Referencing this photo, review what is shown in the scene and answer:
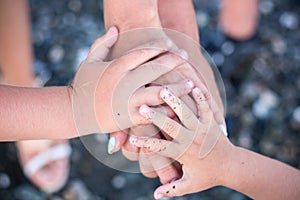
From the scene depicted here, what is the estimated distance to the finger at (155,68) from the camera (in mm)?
986

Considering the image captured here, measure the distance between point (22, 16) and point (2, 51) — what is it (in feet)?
0.38

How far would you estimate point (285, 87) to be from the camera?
5.90 ft

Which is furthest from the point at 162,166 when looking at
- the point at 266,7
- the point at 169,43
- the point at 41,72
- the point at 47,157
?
the point at 266,7

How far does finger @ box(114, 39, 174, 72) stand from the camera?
0.98 meters

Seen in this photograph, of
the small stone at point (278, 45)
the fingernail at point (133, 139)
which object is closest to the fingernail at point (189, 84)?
the fingernail at point (133, 139)

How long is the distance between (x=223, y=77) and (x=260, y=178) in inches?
31.9

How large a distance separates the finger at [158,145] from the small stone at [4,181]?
2.31 ft

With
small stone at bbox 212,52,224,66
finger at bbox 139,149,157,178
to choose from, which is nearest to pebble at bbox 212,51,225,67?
small stone at bbox 212,52,224,66

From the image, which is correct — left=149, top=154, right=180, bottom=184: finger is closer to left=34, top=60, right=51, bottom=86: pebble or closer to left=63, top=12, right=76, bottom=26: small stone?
left=34, top=60, right=51, bottom=86: pebble

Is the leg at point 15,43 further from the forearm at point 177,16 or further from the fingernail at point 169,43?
the fingernail at point 169,43

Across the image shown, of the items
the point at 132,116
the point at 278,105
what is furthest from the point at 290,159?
the point at 132,116

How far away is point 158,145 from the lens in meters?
1.00

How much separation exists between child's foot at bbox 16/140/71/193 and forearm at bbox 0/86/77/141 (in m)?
0.63

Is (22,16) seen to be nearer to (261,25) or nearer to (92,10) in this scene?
(92,10)
